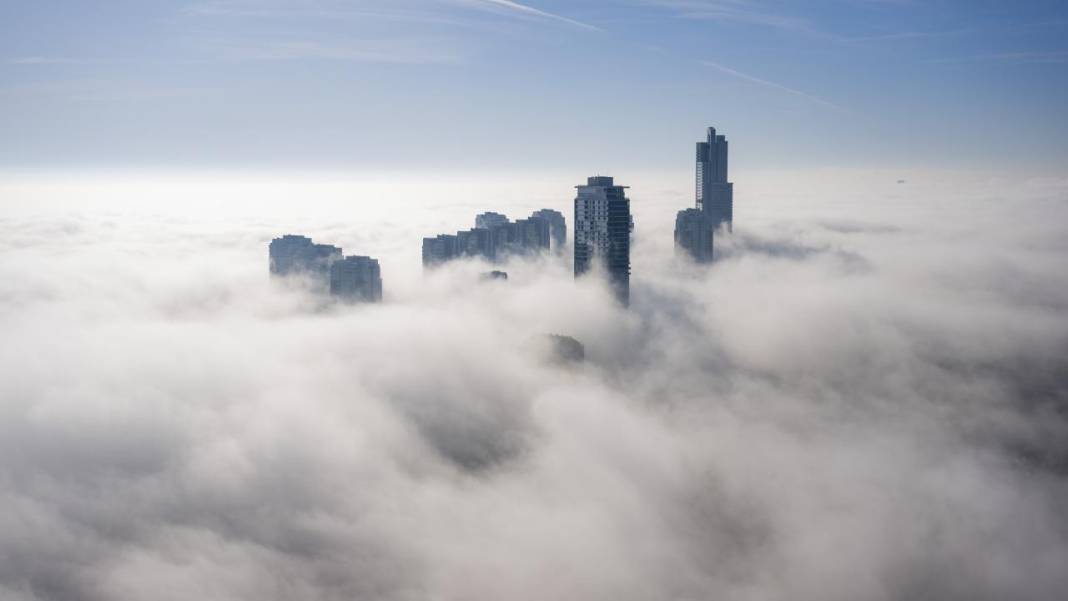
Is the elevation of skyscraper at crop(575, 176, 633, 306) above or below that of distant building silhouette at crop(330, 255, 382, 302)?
above

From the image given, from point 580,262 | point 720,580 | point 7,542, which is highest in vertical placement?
point 580,262

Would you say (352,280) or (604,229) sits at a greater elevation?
(604,229)

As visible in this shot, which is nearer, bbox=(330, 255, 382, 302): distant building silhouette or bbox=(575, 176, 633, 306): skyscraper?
bbox=(575, 176, 633, 306): skyscraper

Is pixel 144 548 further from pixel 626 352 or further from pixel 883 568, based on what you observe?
pixel 626 352

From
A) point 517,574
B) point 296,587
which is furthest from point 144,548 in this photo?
point 517,574

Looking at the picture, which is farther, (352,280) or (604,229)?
(352,280)
